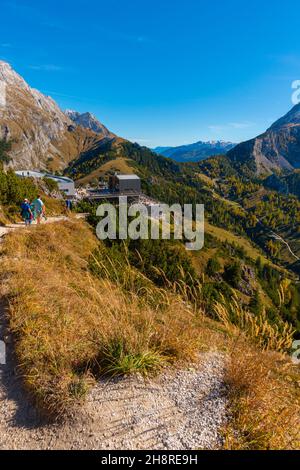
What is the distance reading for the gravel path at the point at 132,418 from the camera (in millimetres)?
3793

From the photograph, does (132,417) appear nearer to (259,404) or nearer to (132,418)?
(132,418)

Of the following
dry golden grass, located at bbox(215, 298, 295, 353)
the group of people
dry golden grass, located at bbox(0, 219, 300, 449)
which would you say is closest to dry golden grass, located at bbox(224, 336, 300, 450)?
dry golden grass, located at bbox(0, 219, 300, 449)

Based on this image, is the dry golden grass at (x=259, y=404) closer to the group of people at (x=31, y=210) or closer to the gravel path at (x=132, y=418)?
the gravel path at (x=132, y=418)

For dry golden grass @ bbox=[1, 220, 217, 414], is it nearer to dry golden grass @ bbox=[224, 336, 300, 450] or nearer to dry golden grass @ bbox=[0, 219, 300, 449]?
dry golden grass @ bbox=[0, 219, 300, 449]

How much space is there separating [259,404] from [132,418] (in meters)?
1.97

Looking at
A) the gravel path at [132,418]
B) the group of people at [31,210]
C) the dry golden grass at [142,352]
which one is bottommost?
the gravel path at [132,418]

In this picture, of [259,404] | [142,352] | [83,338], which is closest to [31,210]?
[83,338]

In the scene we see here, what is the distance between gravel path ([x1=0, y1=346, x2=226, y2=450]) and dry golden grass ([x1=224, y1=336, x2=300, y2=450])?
0.23m

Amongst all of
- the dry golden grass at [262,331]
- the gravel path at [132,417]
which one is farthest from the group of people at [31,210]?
the dry golden grass at [262,331]

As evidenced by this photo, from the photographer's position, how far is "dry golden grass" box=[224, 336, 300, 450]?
3801 millimetres

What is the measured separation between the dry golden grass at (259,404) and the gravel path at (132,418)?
0.23 metres
